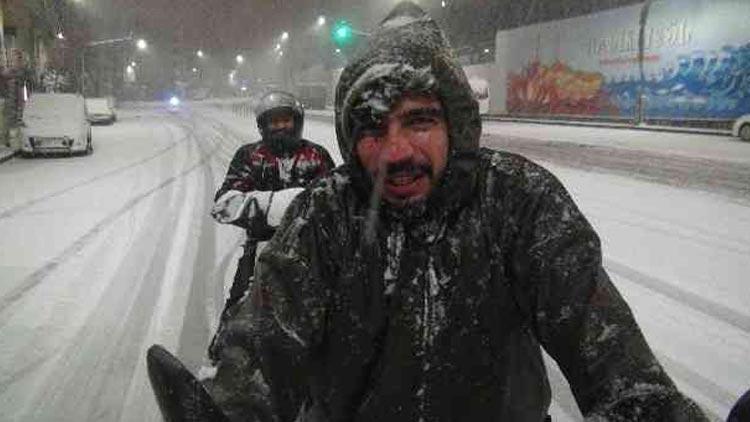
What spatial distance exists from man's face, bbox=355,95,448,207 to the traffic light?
99.3 ft

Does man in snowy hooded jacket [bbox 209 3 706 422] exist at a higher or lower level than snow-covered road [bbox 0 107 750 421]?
higher

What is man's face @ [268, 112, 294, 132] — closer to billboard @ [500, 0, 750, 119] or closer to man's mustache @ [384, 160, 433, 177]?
man's mustache @ [384, 160, 433, 177]

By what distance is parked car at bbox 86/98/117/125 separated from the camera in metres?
34.7

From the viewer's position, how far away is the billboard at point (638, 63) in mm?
24430

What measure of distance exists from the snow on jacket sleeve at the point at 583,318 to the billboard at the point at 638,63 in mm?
25792

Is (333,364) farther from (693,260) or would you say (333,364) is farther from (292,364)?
(693,260)

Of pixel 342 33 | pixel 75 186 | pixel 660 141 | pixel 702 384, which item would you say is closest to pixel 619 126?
pixel 660 141

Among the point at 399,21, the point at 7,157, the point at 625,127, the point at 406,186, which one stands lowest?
the point at 7,157

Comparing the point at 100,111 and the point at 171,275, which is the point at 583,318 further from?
the point at 100,111

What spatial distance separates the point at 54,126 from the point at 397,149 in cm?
2016

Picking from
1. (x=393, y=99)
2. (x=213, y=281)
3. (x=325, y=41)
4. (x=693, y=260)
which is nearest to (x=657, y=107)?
(x=693, y=260)

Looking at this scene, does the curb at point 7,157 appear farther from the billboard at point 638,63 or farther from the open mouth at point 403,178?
the billboard at point 638,63

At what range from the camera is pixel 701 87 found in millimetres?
25344

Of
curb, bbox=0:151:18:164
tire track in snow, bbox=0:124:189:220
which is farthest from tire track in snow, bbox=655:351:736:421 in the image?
curb, bbox=0:151:18:164
